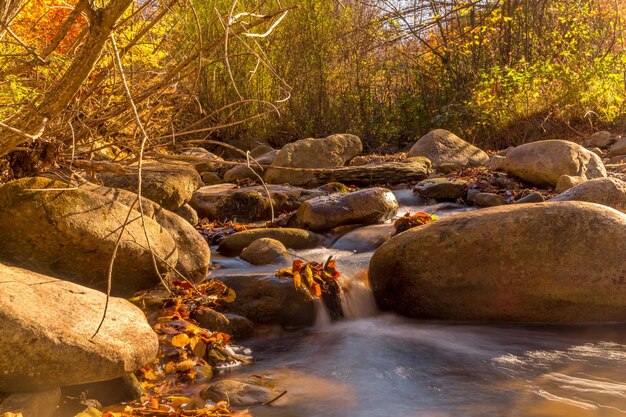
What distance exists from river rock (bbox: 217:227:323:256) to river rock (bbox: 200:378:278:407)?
2.76m

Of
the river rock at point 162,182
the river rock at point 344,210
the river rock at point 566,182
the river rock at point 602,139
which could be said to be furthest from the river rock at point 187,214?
the river rock at point 602,139

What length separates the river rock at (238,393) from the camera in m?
3.31

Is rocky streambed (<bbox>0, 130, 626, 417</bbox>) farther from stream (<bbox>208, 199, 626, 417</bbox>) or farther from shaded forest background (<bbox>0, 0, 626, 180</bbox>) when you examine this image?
shaded forest background (<bbox>0, 0, 626, 180</bbox>)

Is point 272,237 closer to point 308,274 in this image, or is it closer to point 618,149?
point 308,274

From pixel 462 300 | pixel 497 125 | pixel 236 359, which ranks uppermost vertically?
pixel 497 125

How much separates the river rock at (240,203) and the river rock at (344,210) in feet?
3.14

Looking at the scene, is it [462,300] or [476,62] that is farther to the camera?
[476,62]

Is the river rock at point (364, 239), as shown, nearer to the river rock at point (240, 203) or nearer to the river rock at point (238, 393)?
the river rock at point (240, 203)

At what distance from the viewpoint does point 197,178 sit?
6438 millimetres

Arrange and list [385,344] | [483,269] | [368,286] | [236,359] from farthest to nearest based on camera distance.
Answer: [368,286] → [483,269] → [385,344] → [236,359]

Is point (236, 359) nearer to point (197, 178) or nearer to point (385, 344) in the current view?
point (385, 344)

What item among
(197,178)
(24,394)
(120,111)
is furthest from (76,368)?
(197,178)

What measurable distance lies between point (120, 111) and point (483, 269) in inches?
103

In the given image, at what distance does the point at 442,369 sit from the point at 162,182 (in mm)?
3078
